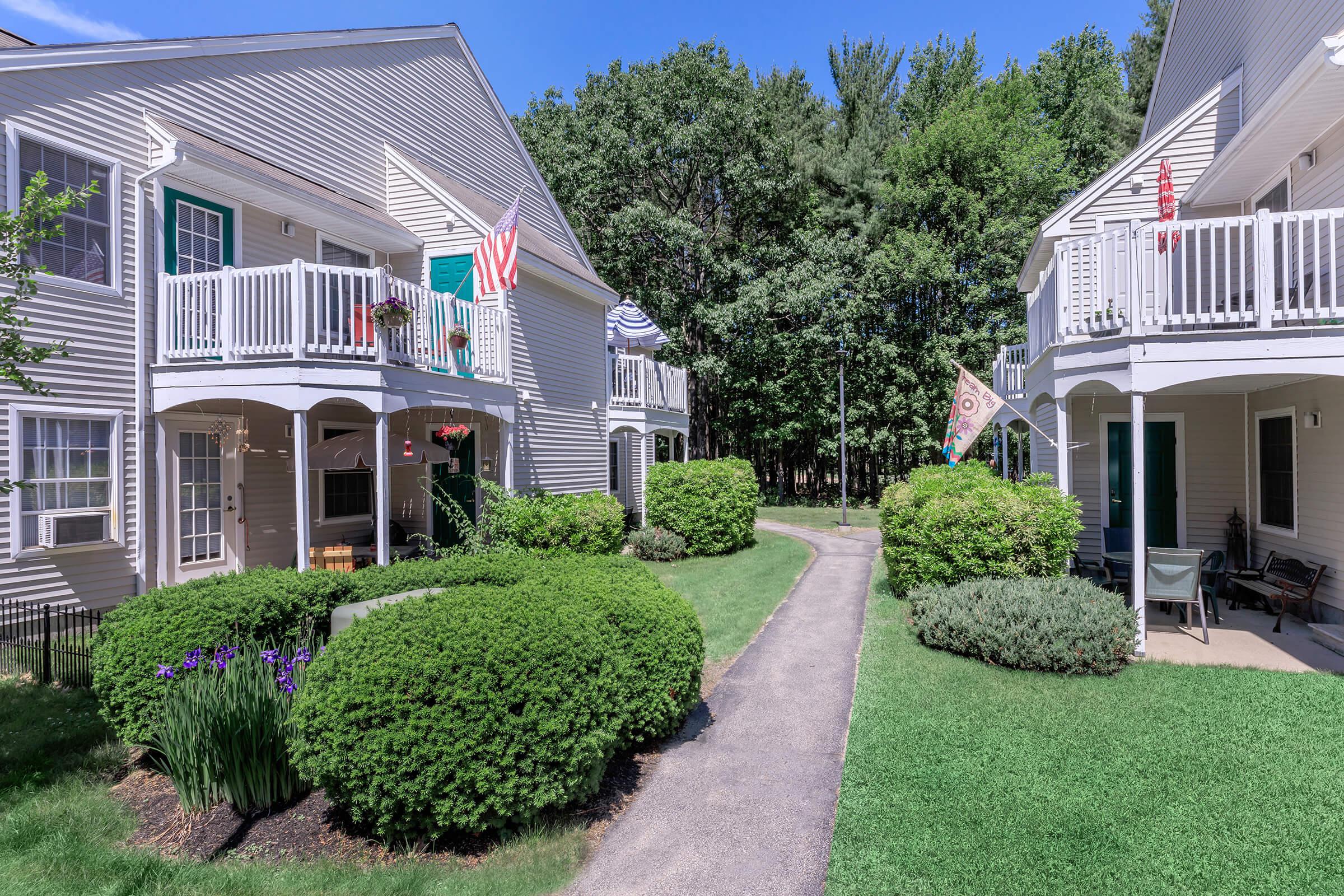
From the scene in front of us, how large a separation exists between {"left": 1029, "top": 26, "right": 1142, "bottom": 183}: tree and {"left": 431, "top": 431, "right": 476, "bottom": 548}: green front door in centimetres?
2602

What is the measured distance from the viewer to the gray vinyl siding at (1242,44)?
28.8 ft

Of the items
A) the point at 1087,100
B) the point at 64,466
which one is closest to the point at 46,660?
the point at 64,466

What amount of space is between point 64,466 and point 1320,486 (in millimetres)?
15225

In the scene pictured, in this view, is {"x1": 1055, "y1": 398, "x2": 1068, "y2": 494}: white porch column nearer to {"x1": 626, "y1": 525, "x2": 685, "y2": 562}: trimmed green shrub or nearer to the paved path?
Result: the paved path

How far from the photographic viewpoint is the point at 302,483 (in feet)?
28.5

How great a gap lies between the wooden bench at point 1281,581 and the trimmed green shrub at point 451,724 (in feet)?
27.6

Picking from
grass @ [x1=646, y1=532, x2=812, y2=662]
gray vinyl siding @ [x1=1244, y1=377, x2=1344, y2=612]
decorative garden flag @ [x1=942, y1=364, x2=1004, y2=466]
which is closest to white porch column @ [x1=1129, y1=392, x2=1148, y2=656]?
gray vinyl siding @ [x1=1244, y1=377, x2=1344, y2=612]

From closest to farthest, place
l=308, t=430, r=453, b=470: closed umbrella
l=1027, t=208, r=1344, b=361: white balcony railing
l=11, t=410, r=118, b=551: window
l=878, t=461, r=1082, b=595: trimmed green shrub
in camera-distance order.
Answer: l=1027, t=208, r=1344, b=361: white balcony railing < l=11, t=410, r=118, b=551: window < l=878, t=461, r=1082, b=595: trimmed green shrub < l=308, t=430, r=453, b=470: closed umbrella

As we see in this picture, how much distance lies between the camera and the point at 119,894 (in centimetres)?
356

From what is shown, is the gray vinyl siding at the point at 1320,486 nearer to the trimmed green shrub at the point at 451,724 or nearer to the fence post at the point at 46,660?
the trimmed green shrub at the point at 451,724

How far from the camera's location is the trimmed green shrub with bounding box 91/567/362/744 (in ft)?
15.8

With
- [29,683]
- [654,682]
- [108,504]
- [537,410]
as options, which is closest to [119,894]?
[654,682]

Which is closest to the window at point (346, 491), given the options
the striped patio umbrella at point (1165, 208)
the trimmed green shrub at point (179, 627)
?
the trimmed green shrub at point (179, 627)

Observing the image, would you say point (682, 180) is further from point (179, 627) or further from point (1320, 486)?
point (179, 627)
